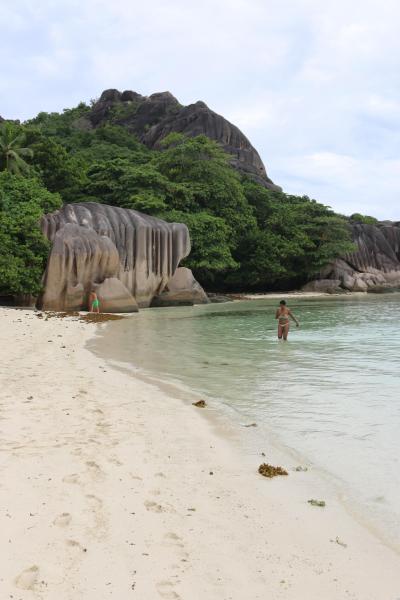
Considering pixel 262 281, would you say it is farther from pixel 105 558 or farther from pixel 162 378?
pixel 105 558

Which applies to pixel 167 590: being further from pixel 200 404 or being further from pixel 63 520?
pixel 200 404

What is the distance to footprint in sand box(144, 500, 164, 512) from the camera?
9.80ft

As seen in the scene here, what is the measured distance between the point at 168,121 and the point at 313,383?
55663mm

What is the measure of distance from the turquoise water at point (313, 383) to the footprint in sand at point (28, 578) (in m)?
1.89

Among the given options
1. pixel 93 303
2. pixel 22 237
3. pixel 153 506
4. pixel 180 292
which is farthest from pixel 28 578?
pixel 180 292

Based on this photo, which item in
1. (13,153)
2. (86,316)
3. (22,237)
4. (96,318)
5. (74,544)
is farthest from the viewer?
(13,153)

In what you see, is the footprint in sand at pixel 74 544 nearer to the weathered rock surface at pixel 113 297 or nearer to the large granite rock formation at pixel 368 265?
the weathered rock surface at pixel 113 297

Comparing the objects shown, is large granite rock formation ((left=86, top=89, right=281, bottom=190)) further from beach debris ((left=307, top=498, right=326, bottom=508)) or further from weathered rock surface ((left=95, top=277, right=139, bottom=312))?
beach debris ((left=307, top=498, right=326, bottom=508))

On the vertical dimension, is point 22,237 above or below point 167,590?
above

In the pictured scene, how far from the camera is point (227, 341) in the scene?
12078mm

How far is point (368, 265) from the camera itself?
4597 cm

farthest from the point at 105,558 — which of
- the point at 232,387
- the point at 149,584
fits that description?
the point at 232,387

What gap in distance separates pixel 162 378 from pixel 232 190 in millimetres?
29241

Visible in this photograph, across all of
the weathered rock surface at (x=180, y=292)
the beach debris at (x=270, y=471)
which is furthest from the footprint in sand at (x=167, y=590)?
the weathered rock surface at (x=180, y=292)
